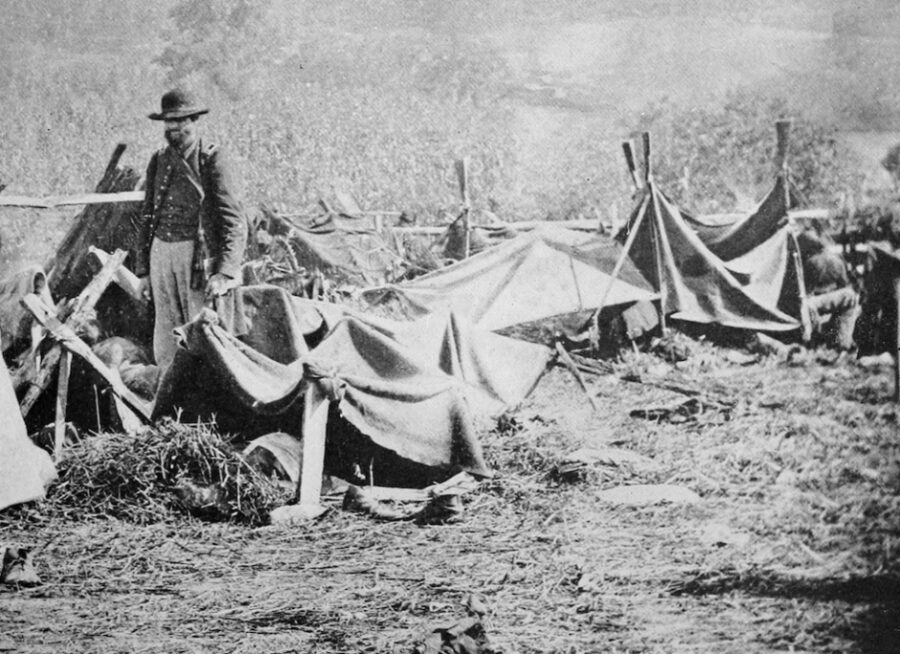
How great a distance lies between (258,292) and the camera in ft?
12.3

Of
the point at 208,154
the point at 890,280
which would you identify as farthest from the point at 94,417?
the point at 890,280

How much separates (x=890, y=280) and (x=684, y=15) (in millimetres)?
1294

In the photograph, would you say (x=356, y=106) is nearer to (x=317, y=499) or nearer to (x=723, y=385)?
(x=317, y=499)

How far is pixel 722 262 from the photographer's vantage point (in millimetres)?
4062

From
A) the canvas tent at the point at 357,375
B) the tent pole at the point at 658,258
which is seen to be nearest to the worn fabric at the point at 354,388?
the canvas tent at the point at 357,375

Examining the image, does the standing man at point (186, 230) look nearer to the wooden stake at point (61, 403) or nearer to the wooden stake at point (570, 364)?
the wooden stake at point (61, 403)

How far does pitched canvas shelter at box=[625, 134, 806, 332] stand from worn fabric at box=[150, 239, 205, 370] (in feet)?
6.31

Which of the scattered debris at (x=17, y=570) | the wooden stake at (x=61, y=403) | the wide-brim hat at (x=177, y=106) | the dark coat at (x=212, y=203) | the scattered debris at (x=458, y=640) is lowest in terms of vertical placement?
the scattered debris at (x=458, y=640)

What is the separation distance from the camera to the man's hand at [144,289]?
12.7ft

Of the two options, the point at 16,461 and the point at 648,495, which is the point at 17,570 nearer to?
the point at 16,461

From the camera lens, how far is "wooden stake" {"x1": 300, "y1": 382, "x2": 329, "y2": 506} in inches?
131

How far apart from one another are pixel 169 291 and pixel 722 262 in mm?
2370

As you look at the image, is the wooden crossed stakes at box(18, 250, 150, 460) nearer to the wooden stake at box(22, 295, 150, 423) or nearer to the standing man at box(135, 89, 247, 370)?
the wooden stake at box(22, 295, 150, 423)

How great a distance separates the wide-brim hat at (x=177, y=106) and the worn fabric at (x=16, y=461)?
1.14 metres
